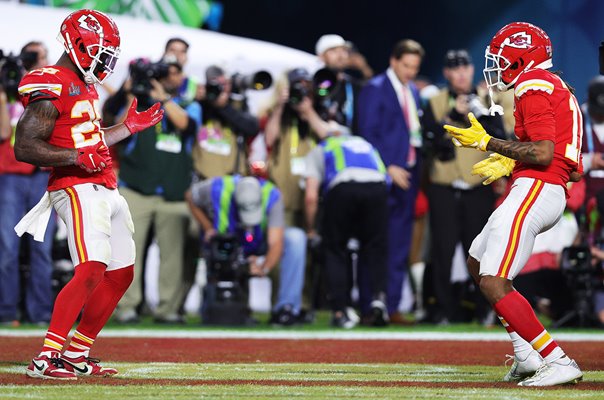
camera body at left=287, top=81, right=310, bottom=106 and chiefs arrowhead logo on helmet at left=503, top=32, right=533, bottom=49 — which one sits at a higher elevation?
camera body at left=287, top=81, right=310, bottom=106

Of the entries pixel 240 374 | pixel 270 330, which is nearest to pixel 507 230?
pixel 240 374

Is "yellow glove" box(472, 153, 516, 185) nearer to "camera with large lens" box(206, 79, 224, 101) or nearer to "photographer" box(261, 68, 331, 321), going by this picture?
"photographer" box(261, 68, 331, 321)

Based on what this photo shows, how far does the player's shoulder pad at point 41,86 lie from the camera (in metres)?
6.03

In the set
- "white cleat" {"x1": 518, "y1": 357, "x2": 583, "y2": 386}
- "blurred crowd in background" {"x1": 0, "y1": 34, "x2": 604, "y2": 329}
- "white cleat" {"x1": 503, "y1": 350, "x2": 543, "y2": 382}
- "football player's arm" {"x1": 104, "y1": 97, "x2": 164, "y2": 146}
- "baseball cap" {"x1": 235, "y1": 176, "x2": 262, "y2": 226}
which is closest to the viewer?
"white cleat" {"x1": 518, "y1": 357, "x2": 583, "y2": 386}

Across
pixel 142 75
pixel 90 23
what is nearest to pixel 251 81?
pixel 142 75

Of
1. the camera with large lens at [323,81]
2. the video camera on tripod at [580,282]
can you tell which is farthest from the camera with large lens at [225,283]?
the video camera on tripod at [580,282]

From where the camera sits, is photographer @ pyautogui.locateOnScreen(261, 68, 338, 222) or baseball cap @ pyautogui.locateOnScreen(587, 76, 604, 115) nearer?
baseball cap @ pyautogui.locateOnScreen(587, 76, 604, 115)

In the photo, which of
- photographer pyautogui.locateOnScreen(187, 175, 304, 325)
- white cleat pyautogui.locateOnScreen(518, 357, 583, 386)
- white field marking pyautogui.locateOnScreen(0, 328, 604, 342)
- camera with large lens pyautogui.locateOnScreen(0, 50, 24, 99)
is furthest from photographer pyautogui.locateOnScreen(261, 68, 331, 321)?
white cleat pyautogui.locateOnScreen(518, 357, 583, 386)

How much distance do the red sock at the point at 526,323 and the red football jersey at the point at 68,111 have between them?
6.82ft

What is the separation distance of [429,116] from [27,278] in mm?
3736

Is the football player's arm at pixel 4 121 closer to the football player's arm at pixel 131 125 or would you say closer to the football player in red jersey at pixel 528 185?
the football player's arm at pixel 131 125

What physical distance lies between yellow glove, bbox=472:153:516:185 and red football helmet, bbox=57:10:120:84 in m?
1.91

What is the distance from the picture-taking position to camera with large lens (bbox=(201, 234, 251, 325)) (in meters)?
10.3

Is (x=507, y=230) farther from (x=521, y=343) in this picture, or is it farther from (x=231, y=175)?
(x=231, y=175)
